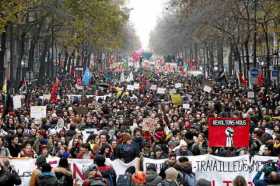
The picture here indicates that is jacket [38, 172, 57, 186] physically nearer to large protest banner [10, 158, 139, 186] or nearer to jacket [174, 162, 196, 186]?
jacket [174, 162, 196, 186]

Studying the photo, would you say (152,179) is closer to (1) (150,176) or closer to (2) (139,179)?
(1) (150,176)

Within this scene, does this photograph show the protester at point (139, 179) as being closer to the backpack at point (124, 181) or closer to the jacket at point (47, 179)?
the backpack at point (124, 181)

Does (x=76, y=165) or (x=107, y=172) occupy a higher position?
(x=107, y=172)

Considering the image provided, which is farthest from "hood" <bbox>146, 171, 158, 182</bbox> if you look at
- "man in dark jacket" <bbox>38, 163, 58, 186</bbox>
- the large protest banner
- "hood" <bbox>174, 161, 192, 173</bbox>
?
the large protest banner

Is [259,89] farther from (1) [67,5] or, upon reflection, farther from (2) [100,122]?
(2) [100,122]

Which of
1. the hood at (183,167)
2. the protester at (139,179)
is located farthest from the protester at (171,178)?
the hood at (183,167)

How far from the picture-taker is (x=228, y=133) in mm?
17188

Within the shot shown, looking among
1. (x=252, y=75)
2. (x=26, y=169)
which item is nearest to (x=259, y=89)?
(x=252, y=75)

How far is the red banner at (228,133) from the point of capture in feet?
55.8

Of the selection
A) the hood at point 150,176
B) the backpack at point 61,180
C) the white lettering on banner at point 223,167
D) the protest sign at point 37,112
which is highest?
the protest sign at point 37,112

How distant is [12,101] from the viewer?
28.4 metres

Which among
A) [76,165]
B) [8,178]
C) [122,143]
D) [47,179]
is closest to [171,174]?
[47,179]

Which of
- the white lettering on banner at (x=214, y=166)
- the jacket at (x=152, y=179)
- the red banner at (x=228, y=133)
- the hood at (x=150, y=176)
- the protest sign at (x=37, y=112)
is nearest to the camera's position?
the jacket at (x=152, y=179)

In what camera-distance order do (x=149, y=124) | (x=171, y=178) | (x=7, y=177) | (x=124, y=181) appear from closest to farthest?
(x=7, y=177), (x=171, y=178), (x=124, y=181), (x=149, y=124)
